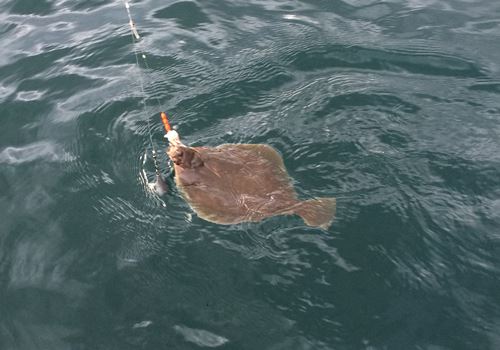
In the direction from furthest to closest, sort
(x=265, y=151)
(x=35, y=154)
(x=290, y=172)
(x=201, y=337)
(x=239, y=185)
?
(x=35, y=154) < (x=265, y=151) < (x=290, y=172) < (x=239, y=185) < (x=201, y=337)

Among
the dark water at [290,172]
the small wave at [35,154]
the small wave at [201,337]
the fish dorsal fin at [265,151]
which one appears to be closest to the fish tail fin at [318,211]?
the dark water at [290,172]

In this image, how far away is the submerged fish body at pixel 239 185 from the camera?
595 centimetres

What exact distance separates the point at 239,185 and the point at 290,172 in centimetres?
76

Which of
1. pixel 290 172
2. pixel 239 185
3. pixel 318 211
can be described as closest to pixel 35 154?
pixel 239 185

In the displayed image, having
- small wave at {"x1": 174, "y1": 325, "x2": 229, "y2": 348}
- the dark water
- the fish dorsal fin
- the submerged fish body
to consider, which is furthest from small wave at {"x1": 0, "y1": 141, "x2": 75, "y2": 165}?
small wave at {"x1": 174, "y1": 325, "x2": 229, "y2": 348}

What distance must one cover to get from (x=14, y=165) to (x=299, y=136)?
14.8 feet

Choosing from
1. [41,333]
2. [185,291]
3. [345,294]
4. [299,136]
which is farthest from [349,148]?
[41,333]

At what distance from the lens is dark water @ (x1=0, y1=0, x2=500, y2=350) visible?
518 cm

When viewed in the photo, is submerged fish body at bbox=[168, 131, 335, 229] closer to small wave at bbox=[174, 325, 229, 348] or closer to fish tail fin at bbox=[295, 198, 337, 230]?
fish tail fin at bbox=[295, 198, 337, 230]

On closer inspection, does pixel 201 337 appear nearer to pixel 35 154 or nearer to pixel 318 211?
pixel 318 211

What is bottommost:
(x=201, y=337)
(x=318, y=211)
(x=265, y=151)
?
(x=201, y=337)

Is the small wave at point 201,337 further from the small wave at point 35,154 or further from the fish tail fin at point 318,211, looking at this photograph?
the small wave at point 35,154

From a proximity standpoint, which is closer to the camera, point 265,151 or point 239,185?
point 239,185

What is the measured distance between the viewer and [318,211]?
19.2 feet
